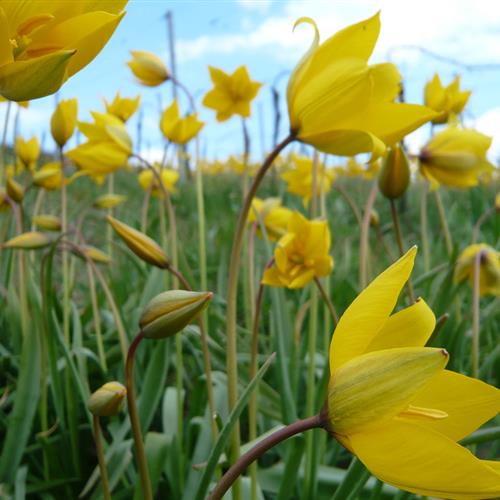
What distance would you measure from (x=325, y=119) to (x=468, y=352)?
42.2 inches

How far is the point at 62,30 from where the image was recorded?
43 cm

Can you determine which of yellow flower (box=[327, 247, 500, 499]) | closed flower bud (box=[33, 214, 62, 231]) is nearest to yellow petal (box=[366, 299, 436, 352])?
yellow flower (box=[327, 247, 500, 499])

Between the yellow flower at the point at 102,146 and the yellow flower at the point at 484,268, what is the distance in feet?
2.11

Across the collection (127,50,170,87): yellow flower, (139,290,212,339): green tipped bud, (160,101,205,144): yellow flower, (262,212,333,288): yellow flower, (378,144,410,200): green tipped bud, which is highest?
(127,50,170,87): yellow flower

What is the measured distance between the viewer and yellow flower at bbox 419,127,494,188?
46.1 inches

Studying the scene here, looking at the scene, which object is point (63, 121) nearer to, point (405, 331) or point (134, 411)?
point (134, 411)

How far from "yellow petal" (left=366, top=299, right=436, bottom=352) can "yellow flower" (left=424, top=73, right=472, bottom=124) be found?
1057 millimetres

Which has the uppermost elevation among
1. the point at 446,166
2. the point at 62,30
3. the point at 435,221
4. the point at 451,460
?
the point at 62,30

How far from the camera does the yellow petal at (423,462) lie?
0.42m

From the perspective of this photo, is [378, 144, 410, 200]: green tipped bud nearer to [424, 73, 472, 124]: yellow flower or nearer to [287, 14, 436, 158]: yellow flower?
[287, 14, 436, 158]: yellow flower

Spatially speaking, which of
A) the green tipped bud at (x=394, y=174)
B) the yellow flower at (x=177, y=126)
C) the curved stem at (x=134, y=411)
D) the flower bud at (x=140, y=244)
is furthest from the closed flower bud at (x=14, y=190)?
the curved stem at (x=134, y=411)

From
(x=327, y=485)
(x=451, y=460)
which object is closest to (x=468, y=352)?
(x=327, y=485)

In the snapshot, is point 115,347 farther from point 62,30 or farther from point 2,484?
point 62,30

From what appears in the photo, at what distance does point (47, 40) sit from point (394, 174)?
0.68 meters
